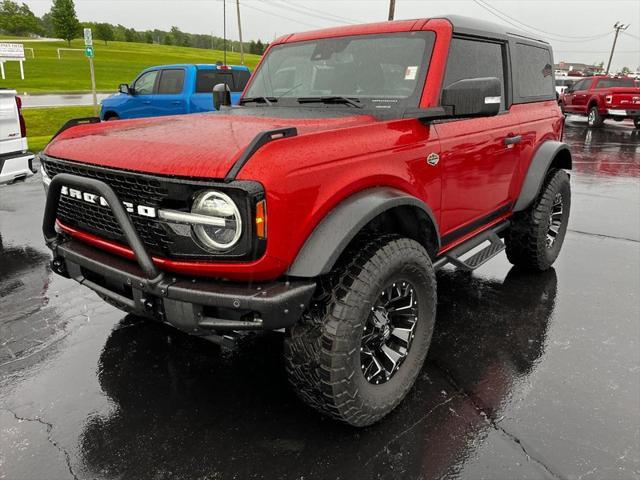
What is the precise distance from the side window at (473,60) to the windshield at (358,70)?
0.62ft

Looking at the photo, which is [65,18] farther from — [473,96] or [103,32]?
[473,96]

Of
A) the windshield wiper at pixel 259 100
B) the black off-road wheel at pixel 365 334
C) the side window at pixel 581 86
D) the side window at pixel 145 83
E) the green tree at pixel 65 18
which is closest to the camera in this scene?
the black off-road wheel at pixel 365 334

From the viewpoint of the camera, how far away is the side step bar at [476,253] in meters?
3.38

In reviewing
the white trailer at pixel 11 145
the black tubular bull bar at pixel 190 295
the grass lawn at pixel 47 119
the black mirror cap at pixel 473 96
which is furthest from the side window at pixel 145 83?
the black mirror cap at pixel 473 96

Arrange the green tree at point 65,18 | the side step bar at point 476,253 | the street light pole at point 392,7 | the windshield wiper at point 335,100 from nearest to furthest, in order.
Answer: the windshield wiper at point 335,100 → the side step bar at point 476,253 → the street light pole at point 392,7 → the green tree at point 65,18

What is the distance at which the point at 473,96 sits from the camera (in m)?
2.68

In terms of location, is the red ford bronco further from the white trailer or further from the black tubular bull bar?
the white trailer

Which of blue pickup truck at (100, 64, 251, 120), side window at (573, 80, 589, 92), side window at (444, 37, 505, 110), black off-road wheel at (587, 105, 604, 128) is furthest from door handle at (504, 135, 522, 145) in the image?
side window at (573, 80, 589, 92)

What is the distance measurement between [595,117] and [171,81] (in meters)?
15.5

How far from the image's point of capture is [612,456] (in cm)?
240

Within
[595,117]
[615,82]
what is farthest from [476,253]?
[615,82]

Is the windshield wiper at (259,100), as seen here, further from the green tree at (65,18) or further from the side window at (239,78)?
the green tree at (65,18)

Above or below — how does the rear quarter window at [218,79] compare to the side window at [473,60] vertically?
below

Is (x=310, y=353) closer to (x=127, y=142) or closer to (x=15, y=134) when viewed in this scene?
(x=127, y=142)
